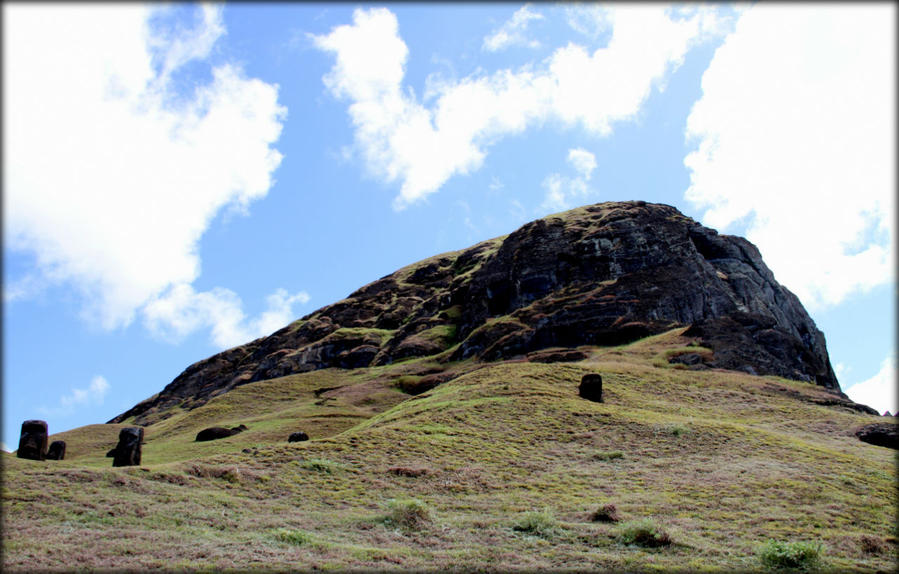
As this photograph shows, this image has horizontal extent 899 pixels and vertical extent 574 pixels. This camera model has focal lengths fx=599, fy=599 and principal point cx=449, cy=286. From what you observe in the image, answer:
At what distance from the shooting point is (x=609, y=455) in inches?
1316

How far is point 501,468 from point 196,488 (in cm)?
1488

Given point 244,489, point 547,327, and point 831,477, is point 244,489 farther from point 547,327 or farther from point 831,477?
point 547,327

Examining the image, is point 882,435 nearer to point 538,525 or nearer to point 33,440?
point 538,525

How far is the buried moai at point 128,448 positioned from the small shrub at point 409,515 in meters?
18.7

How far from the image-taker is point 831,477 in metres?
29.1

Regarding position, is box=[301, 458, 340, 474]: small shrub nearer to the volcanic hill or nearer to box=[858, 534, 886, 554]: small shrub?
the volcanic hill

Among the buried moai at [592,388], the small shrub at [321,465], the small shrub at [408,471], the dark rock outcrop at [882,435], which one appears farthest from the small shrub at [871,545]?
the buried moai at [592,388]

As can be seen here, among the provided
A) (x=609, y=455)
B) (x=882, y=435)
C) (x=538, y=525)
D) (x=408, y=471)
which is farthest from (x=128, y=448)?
(x=882, y=435)

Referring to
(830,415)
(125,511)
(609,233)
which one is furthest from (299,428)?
(609,233)

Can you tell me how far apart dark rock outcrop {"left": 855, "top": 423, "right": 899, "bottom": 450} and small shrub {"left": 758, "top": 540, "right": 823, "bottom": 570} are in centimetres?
2643

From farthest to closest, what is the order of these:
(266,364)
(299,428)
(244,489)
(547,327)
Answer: (266,364) < (547,327) < (299,428) < (244,489)

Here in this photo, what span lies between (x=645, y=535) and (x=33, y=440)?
3451 cm

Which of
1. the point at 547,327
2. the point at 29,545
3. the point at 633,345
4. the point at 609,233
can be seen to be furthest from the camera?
the point at 609,233

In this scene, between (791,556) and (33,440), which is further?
(33,440)
